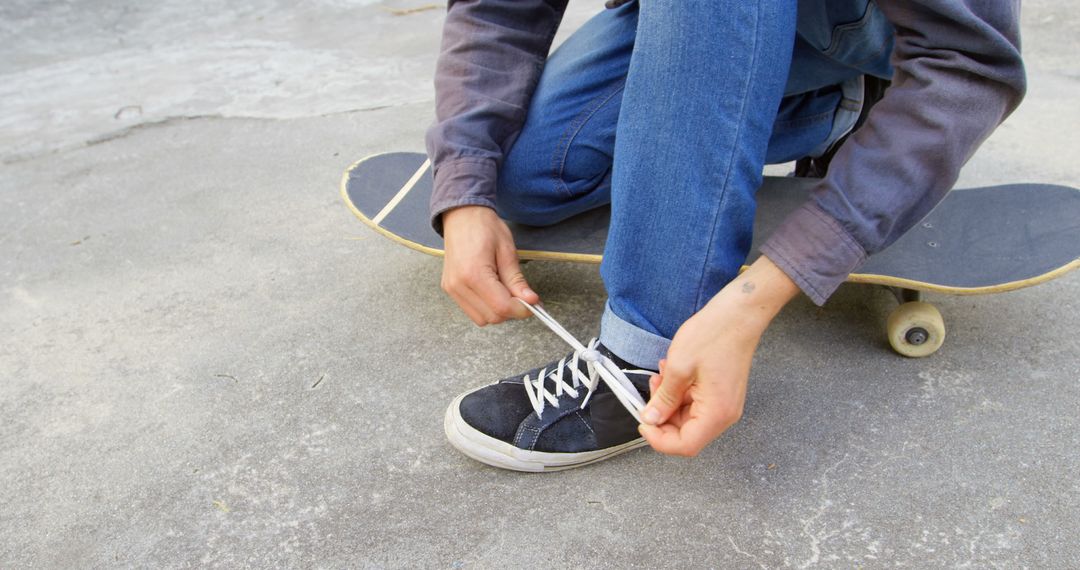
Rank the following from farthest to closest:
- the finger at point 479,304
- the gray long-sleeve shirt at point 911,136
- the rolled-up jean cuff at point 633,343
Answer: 1. the finger at point 479,304
2. the rolled-up jean cuff at point 633,343
3. the gray long-sleeve shirt at point 911,136

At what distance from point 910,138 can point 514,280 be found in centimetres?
51

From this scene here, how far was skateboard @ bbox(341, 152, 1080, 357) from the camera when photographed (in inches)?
46.0

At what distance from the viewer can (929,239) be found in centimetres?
125

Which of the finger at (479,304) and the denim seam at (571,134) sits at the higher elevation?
the denim seam at (571,134)

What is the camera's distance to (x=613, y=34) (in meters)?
1.24

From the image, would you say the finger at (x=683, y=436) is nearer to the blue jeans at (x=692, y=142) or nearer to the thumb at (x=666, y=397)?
the thumb at (x=666, y=397)

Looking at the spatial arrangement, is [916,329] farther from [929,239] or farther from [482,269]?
[482,269]

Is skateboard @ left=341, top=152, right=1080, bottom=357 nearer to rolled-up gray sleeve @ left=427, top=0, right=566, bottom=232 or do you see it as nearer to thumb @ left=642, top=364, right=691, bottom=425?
rolled-up gray sleeve @ left=427, top=0, right=566, bottom=232

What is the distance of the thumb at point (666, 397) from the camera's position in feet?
2.67

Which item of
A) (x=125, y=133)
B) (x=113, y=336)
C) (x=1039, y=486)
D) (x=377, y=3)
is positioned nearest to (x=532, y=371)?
(x=1039, y=486)

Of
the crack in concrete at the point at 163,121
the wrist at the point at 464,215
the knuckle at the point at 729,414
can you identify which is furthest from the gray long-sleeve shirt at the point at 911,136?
the crack in concrete at the point at 163,121

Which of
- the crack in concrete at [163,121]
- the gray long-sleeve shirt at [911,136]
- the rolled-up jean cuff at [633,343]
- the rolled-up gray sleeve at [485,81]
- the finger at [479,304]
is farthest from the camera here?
the crack in concrete at [163,121]

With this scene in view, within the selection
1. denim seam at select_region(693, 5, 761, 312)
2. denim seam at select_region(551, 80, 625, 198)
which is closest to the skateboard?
denim seam at select_region(551, 80, 625, 198)

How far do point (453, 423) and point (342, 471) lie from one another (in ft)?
0.54
